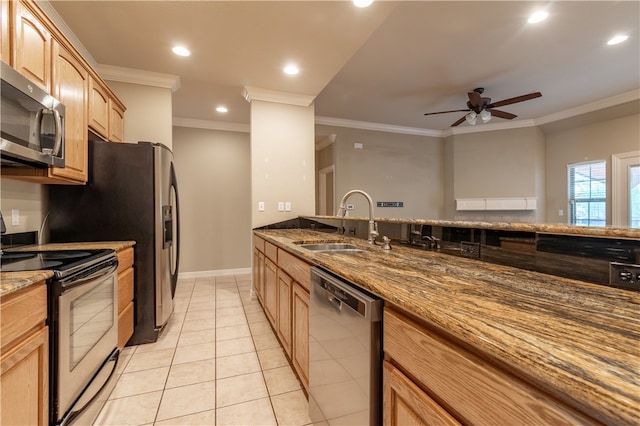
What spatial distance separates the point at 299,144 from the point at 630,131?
541cm

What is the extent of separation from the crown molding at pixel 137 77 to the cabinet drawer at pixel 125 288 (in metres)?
2.04

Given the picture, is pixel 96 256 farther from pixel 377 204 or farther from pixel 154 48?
pixel 377 204

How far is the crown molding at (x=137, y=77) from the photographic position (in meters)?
2.79

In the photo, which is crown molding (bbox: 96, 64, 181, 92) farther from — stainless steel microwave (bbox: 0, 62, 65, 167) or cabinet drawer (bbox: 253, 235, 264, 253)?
cabinet drawer (bbox: 253, 235, 264, 253)

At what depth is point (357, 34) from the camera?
2.31m

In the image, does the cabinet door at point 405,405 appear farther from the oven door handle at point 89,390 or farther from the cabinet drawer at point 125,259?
the cabinet drawer at point 125,259

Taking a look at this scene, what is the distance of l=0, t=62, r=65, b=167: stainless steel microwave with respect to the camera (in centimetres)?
125

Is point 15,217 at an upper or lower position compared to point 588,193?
lower

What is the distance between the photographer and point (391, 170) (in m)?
5.59

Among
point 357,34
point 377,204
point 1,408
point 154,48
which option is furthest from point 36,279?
point 377,204

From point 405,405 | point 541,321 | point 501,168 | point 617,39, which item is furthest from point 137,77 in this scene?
point 501,168

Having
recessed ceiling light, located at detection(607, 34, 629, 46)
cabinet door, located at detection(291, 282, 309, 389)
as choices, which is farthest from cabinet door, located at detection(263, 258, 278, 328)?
recessed ceiling light, located at detection(607, 34, 629, 46)

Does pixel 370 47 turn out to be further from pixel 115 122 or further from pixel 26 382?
pixel 26 382

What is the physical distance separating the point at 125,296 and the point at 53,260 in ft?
2.47
